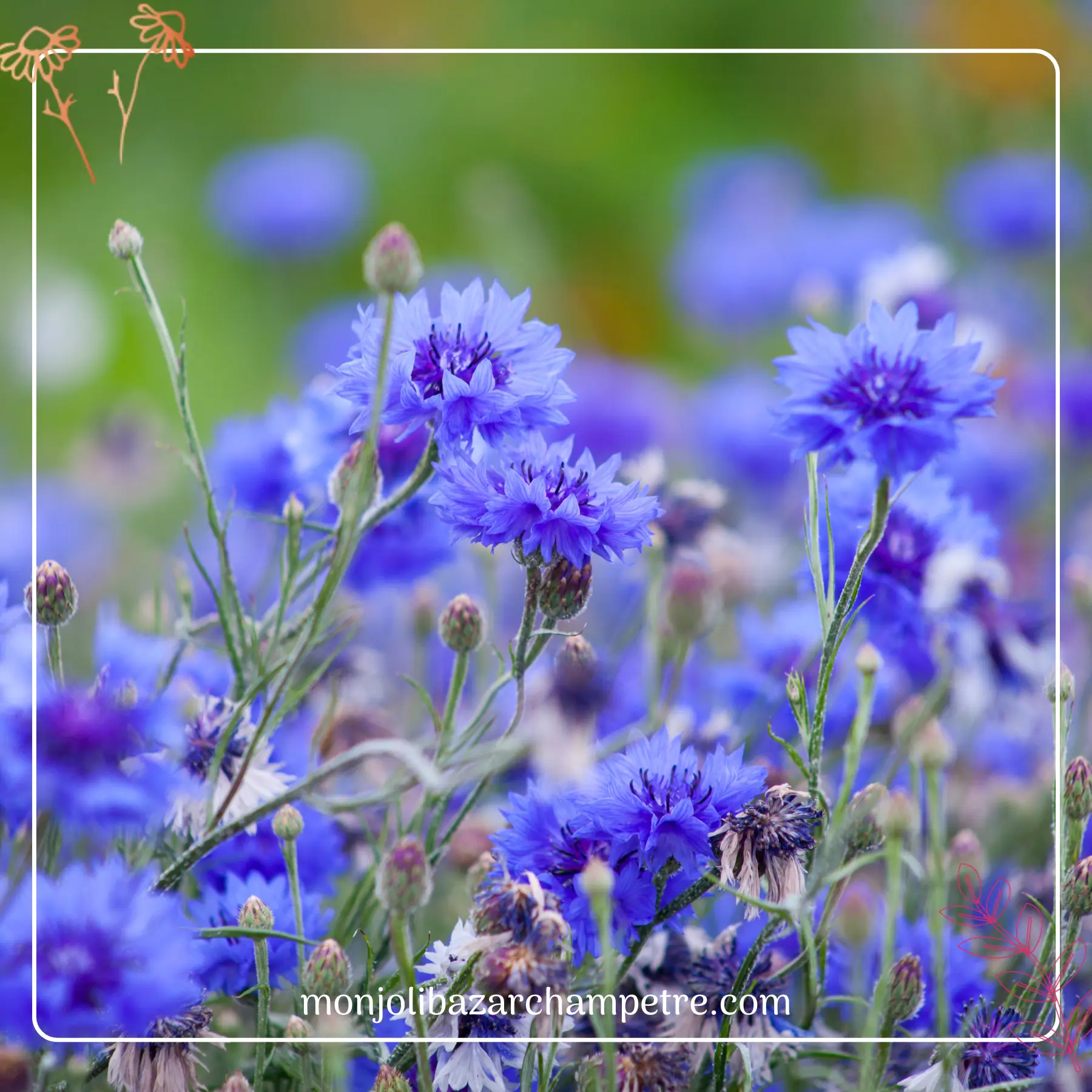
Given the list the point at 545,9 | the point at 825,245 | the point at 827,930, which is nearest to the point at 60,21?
the point at 545,9

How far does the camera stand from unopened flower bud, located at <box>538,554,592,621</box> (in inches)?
16.2

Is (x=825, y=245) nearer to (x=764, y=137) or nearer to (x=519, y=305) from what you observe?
(x=764, y=137)

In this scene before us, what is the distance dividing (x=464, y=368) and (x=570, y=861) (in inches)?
6.7

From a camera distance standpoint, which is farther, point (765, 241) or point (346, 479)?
point (765, 241)

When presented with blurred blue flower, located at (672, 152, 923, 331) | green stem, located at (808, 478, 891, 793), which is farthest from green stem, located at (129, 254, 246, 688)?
blurred blue flower, located at (672, 152, 923, 331)

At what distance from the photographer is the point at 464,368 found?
421 millimetres

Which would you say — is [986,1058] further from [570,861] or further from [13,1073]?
[13,1073]

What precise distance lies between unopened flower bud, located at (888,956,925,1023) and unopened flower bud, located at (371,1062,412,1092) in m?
0.16

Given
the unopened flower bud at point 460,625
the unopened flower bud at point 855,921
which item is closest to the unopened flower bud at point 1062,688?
the unopened flower bud at point 855,921

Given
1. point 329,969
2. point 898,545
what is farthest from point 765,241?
point 329,969

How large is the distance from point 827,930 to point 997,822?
0.64 feet

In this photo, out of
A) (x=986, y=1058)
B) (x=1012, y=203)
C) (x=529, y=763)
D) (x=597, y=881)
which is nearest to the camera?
(x=597, y=881)

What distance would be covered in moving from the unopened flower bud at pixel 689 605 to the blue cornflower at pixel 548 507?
0.12 metres

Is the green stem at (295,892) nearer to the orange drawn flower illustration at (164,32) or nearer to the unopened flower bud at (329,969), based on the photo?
the unopened flower bud at (329,969)
